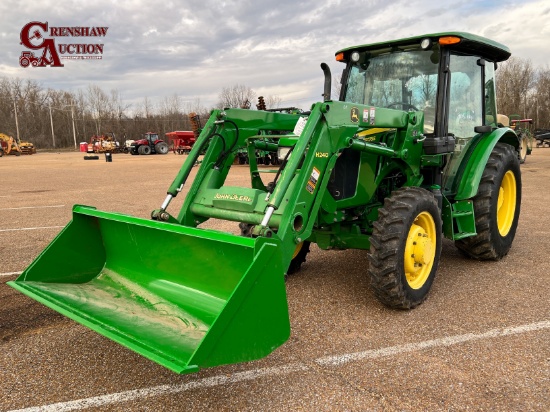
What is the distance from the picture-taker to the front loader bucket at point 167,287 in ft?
8.13

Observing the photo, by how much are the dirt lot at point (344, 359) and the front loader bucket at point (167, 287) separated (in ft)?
1.08

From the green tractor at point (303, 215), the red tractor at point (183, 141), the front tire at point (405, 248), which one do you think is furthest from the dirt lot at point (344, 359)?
the red tractor at point (183, 141)

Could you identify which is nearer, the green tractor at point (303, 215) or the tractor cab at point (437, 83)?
the green tractor at point (303, 215)

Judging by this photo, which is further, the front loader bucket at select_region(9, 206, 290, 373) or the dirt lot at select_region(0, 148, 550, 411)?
the dirt lot at select_region(0, 148, 550, 411)

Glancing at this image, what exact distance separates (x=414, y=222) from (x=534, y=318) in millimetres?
1224

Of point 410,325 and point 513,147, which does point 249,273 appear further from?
point 513,147

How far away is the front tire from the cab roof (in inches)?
61.9

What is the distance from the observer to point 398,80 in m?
4.89

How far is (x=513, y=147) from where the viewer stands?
5.81m

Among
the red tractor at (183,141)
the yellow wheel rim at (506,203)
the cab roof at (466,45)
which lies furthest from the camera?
the red tractor at (183,141)

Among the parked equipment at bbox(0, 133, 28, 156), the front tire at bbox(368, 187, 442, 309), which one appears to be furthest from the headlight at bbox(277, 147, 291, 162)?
the parked equipment at bbox(0, 133, 28, 156)

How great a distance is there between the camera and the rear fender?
4789mm

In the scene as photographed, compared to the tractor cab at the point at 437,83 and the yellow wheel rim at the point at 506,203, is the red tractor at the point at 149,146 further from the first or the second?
the yellow wheel rim at the point at 506,203

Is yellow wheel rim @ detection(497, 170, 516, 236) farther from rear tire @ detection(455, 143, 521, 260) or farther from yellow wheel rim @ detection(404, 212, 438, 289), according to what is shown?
yellow wheel rim @ detection(404, 212, 438, 289)
